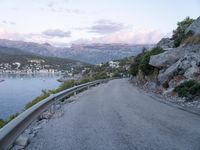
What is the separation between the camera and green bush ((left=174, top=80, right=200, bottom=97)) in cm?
1717

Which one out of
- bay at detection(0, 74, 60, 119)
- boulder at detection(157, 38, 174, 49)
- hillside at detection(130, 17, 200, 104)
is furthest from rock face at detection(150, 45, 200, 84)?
bay at detection(0, 74, 60, 119)

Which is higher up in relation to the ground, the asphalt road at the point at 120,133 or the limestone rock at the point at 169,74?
the limestone rock at the point at 169,74

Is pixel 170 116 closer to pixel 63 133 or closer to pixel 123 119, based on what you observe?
pixel 123 119

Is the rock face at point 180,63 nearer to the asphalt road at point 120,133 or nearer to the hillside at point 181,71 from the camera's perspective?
the hillside at point 181,71

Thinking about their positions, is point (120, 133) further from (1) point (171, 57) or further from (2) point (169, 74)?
(1) point (171, 57)

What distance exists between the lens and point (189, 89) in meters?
18.0

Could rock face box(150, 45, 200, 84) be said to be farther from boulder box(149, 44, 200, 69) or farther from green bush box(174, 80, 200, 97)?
green bush box(174, 80, 200, 97)

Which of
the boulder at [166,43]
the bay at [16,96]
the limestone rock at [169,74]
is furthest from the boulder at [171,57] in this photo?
the bay at [16,96]

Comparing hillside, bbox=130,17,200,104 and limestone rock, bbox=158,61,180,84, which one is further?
limestone rock, bbox=158,61,180,84

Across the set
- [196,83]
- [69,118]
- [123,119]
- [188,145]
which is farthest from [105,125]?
[196,83]

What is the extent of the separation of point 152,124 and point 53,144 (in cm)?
337

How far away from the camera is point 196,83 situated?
1819 cm

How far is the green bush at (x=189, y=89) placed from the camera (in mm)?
17172

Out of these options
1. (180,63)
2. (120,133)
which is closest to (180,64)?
(180,63)
